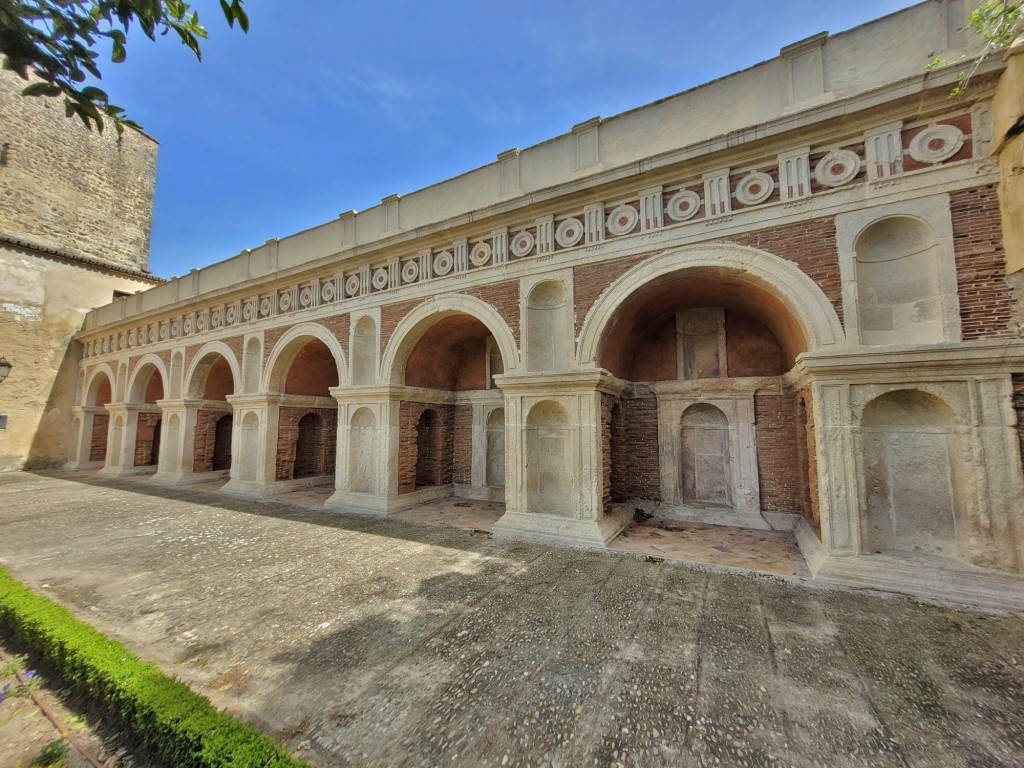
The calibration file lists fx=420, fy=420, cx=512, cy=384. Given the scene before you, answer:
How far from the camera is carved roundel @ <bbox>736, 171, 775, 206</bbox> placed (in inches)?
219

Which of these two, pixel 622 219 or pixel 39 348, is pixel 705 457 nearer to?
pixel 622 219

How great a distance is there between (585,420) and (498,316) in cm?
237

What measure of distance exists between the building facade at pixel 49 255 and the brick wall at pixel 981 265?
2425cm

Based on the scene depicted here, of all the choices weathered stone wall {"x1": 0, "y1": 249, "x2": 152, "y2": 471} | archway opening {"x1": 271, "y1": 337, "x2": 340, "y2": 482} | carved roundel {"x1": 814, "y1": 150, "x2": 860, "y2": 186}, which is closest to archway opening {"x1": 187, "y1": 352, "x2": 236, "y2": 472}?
archway opening {"x1": 271, "y1": 337, "x2": 340, "y2": 482}

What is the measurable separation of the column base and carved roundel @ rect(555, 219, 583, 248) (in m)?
4.33

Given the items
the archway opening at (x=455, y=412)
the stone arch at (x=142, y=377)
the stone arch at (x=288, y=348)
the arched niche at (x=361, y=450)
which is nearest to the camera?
the arched niche at (x=361, y=450)

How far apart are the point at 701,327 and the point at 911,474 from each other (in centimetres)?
398

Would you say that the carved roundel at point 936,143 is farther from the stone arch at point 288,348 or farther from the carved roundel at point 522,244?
the stone arch at point 288,348

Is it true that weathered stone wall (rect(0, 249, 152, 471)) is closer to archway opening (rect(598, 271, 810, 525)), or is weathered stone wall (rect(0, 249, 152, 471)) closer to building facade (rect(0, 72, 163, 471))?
building facade (rect(0, 72, 163, 471))

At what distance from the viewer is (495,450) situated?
32.0ft

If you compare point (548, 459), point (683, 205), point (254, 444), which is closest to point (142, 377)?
point (254, 444)

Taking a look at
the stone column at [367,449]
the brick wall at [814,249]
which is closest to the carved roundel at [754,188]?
the brick wall at [814,249]

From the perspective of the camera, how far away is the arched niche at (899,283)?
471cm

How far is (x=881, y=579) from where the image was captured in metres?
4.45
